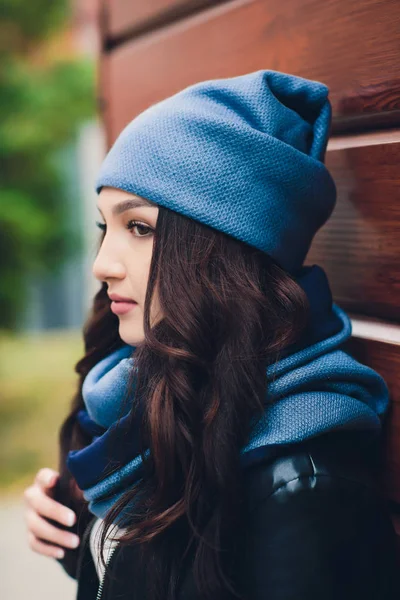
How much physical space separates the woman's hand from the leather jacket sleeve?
633 millimetres

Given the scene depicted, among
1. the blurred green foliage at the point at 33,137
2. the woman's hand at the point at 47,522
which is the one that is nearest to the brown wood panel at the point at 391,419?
the woman's hand at the point at 47,522

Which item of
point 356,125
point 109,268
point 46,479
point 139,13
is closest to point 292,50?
point 356,125

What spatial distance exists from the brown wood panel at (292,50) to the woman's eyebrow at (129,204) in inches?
24.1

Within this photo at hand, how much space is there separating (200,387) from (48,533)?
71 cm

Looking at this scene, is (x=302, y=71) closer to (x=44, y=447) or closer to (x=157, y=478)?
(x=157, y=478)

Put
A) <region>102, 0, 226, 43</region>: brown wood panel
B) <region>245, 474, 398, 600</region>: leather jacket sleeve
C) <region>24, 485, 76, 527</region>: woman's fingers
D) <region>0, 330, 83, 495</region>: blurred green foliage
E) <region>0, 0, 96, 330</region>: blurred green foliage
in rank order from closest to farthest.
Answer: <region>245, 474, 398, 600</region>: leather jacket sleeve
<region>24, 485, 76, 527</region>: woman's fingers
<region>102, 0, 226, 43</region>: brown wood panel
<region>0, 330, 83, 495</region>: blurred green foliage
<region>0, 0, 96, 330</region>: blurred green foliage

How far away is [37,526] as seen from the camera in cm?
176

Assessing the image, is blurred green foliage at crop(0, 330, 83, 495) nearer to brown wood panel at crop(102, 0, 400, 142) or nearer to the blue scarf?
brown wood panel at crop(102, 0, 400, 142)

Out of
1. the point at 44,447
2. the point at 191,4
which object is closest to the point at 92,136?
the point at 44,447

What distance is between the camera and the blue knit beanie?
1.40 m

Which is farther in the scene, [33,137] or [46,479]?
[33,137]

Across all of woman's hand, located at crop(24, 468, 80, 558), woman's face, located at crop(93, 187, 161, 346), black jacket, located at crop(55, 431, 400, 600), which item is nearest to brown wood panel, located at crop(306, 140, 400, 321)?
black jacket, located at crop(55, 431, 400, 600)

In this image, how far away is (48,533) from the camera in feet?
5.68

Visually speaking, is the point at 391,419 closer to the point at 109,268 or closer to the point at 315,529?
the point at 315,529
